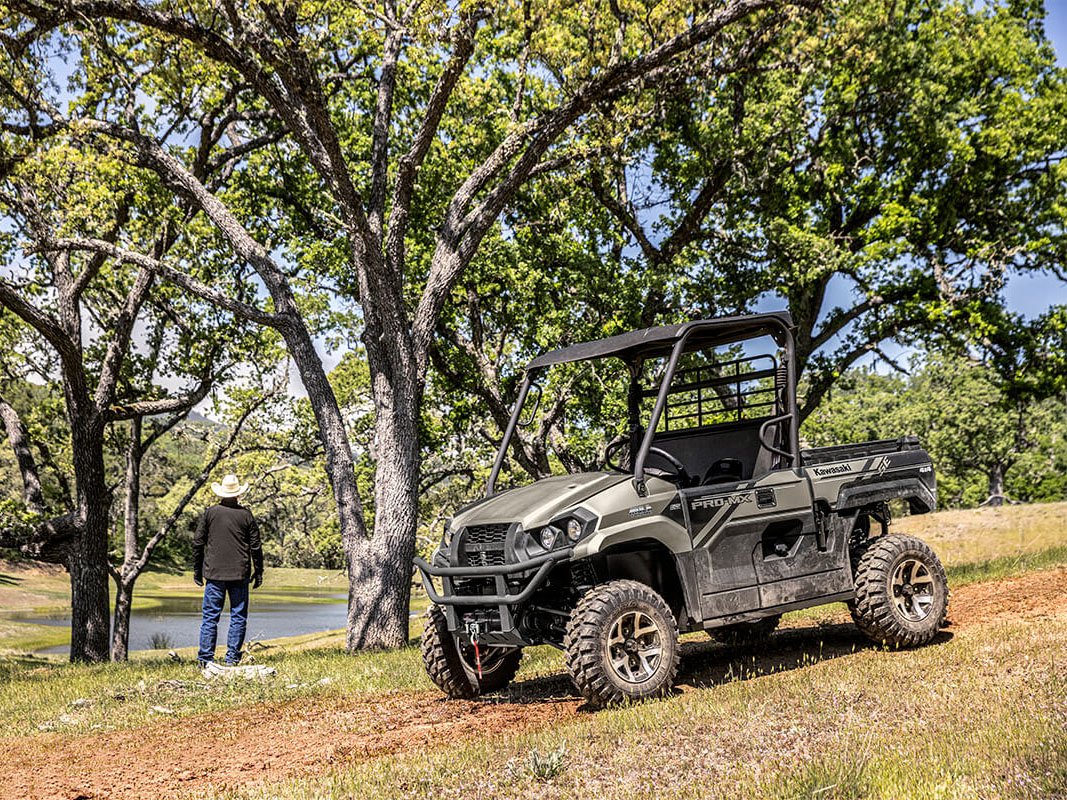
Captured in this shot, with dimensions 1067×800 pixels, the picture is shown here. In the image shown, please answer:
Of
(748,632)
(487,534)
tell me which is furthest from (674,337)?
(748,632)

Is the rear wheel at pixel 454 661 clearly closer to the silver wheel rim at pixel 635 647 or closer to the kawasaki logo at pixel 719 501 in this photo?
the silver wheel rim at pixel 635 647

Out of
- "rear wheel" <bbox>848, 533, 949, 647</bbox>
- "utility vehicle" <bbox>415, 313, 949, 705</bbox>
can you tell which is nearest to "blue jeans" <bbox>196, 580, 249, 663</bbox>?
"utility vehicle" <bbox>415, 313, 949, 705</bbox>

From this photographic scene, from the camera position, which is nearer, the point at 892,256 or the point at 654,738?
the point at 654,738

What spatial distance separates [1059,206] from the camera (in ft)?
58.6

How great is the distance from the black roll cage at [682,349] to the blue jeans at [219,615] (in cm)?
395

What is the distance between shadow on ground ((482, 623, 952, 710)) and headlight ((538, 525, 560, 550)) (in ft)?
4.15

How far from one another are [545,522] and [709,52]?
954 centimetres

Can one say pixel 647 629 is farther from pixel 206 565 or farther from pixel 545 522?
pixel 206 565

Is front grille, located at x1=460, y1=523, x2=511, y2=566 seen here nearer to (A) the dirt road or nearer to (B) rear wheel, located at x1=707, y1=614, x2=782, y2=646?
(A) the dirt road

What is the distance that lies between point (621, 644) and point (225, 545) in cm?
561

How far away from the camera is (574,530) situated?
6316 millimetres

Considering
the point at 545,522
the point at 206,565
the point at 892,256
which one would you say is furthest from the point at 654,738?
the point at 892,256

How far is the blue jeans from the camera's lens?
9.77 m

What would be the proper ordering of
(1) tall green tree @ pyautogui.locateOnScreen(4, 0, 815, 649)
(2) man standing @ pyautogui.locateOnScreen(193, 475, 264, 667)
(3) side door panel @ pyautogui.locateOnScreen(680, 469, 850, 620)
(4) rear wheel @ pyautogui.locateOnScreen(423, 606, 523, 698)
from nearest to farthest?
(3) side door panel @ pyautogui.locateOnScreen(680, 469, 850, 620)
(4) rear wheel @ pyautogui.locateOnScreen(423, 606, 523, 698)
(2) man standing @ pyautogui.locateOnScreen(193, 475, 264, 667)
(1) tall green tree @ pyautogui.locateOnScreen(4, 0, 815, 649)
